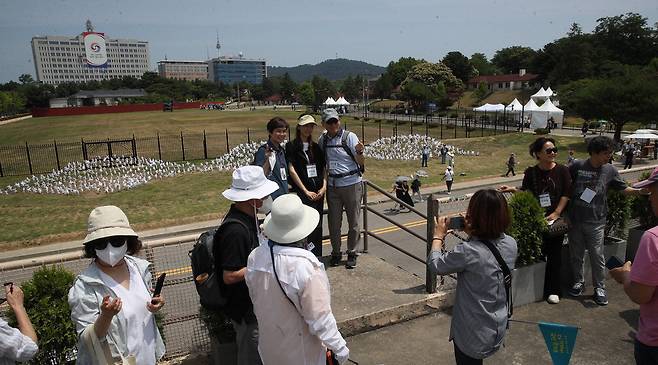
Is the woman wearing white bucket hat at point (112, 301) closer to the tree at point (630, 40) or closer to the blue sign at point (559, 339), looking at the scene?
the blue sign at point (559, 339)

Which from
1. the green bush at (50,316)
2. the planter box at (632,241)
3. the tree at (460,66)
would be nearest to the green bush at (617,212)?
the planter box at (632,241)

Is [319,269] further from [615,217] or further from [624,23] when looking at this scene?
[624,23]

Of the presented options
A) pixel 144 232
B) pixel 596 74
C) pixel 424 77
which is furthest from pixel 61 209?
pixel 424 77

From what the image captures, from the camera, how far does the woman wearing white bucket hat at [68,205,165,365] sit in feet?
8.27

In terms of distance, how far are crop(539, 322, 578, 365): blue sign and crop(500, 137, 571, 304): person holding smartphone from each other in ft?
7.05

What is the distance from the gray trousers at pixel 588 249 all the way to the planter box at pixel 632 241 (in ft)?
5.07

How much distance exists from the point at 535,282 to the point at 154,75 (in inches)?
6407

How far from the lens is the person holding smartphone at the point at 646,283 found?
2.49 meters

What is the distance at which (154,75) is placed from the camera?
152 metres

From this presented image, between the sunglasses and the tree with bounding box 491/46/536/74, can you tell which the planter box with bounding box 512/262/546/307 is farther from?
the tree with bounding box 491/46/536/74

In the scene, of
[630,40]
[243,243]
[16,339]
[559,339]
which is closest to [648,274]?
[559,339]

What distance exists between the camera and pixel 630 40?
80.4m

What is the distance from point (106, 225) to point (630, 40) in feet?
323

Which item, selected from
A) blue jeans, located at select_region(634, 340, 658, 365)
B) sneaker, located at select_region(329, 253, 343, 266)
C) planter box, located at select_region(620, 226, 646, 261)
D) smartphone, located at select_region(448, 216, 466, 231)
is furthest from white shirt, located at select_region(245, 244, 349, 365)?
planter box, located at select_region(620, 226, 646, 261)
